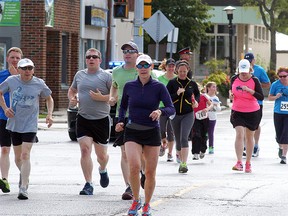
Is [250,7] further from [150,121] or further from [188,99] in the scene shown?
[150,121]

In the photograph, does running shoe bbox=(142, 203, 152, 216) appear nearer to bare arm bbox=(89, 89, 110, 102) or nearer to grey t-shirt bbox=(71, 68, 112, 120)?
bare arm bbox=(89, 89, 110, 102)

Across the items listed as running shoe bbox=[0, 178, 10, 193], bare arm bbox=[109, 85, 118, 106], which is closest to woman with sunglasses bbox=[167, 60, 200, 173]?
bare arm bbox=[109, 85, 118, 106]

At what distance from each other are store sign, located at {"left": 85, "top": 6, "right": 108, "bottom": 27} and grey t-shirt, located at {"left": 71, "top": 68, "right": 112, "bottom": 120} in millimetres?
27968

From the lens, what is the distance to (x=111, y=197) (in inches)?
519

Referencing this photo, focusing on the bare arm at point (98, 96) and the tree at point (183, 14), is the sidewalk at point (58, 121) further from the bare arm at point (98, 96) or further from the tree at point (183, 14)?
the tree at point (183, 14)

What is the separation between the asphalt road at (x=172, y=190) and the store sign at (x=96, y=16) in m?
20.5

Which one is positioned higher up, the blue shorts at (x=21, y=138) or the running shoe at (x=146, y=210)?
the blue shorts at (x=21, y=138)

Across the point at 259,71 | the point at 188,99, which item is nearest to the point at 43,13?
A: the point at 259,71

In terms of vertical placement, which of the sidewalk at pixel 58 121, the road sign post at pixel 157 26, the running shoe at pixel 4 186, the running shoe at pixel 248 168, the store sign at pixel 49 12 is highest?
the store sign at pixel 49 12

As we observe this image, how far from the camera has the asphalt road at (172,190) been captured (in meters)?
12.0

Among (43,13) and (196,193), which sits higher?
(43,13)

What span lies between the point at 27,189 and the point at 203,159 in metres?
7.18

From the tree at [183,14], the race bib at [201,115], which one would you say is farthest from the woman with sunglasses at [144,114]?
the tree at [183,14]

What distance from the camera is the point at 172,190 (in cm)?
1393
